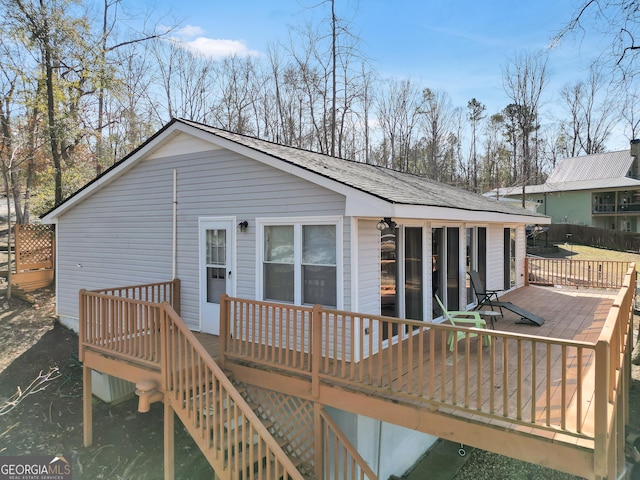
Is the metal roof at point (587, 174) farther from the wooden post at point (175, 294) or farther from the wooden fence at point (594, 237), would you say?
the wooden post at point (175, 294)

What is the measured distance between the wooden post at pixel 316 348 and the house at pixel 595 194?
97.2ft

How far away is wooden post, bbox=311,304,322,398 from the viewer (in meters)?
4.85

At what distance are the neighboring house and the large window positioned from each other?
0.02 metres

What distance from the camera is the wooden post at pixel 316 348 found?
485 centimetres

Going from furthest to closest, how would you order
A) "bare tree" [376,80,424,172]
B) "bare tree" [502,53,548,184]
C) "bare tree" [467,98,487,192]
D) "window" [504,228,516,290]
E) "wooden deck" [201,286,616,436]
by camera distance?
"bare tree" [467,98,487,192] < "bare tree" [376,80,424,172] < "bare tree" [502,53,548,184] < "window" [504,228,516,290] < "wooden deck" [201,286,616,436]

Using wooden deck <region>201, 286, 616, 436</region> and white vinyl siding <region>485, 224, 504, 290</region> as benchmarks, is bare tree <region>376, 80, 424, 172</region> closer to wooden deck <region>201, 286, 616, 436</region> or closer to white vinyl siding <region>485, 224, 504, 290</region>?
white vinyl siding <region>485, 224, 504, 290</region>

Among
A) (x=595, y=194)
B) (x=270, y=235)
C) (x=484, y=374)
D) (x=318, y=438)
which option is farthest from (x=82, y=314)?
(x=595, y=194)

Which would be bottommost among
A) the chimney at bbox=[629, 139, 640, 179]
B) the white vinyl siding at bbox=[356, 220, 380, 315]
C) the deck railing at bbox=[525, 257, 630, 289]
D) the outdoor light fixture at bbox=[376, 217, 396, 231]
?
the deck railing at bbox=[525, 257, 630, 289]

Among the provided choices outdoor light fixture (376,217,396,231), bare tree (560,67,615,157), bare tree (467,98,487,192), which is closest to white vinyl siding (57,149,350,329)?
outdoor light fixture (376,217,396,231)

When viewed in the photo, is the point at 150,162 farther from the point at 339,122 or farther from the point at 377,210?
the point at 339,122

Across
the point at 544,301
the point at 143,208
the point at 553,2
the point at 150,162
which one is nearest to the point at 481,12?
the point at 553,2

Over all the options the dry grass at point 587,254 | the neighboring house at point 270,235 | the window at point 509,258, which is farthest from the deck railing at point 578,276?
the dry grass at point 587,254

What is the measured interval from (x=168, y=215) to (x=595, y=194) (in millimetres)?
35156

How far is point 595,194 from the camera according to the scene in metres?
32.1
